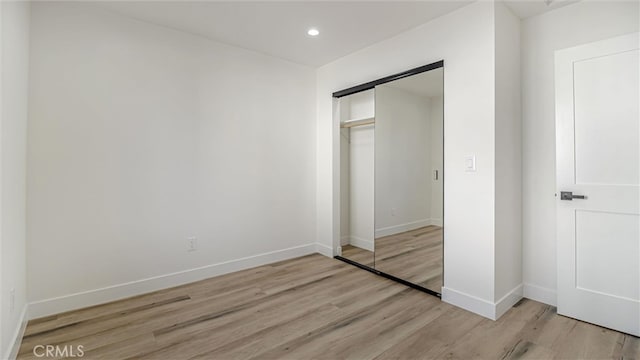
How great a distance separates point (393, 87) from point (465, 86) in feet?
2.69


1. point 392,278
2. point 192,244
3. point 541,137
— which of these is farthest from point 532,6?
point 192,244

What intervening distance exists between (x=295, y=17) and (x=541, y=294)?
331cm

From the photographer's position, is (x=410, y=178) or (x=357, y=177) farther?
(x=357, y=177)

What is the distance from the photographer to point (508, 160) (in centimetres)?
248

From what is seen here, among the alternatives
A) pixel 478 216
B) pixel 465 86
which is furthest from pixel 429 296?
pixel 465 86

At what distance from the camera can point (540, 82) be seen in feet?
8.48

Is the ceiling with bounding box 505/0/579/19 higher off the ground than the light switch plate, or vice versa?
the ceiling with bounding box 505/0/579/19

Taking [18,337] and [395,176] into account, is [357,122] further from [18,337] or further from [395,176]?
[18,337]

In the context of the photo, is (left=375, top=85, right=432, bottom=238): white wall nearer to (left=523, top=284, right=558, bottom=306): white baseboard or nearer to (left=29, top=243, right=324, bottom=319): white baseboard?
(left=523, top=284, right=558, bottom=306): white baseboard

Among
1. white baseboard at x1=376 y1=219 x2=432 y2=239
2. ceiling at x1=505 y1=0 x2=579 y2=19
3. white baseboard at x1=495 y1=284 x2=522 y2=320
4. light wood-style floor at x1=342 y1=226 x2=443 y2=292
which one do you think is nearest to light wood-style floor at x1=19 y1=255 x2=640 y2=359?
white baseboard at x1=495 y1=284 x2=522 y2=320

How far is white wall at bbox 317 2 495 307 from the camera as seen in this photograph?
234cm

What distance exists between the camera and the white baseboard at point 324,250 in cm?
387

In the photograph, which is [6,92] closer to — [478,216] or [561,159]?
[478,216]

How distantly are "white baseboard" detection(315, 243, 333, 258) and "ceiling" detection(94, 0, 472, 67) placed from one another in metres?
2.51
